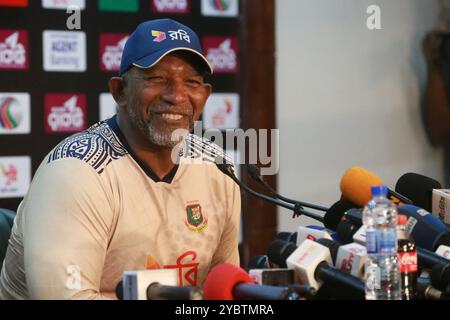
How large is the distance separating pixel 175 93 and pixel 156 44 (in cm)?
14

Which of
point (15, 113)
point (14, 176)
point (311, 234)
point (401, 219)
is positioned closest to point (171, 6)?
point (15, 113)

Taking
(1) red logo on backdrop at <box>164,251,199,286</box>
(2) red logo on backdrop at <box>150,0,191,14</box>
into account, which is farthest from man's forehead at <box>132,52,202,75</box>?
(2) red logo on backdrop at <box>150,0,191,14</box>

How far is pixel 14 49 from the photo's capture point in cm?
359

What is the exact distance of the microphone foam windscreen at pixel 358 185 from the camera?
173cm

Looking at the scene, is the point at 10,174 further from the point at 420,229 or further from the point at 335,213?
the point at 420,229

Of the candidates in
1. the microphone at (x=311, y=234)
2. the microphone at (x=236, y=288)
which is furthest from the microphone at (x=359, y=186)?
the microphone at (x=236, y=288)

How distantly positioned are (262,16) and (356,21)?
58cm

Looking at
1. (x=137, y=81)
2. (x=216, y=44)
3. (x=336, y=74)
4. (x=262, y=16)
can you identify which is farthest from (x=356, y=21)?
(x=137, y=81)

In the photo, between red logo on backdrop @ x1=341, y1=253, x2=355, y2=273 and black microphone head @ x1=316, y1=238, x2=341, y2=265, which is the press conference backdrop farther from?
red logo on backdrop @ x1=341, y1=253, x2=355, y2=273

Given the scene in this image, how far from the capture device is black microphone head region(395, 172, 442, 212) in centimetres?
200

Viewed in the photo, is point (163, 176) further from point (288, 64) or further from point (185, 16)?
point (288, 64)

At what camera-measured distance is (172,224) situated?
2043mm

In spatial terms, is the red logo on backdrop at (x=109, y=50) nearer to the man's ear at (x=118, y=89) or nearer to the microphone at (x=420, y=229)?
the man's ear at (x=118, y=89)

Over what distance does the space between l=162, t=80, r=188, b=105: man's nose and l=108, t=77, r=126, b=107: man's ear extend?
0.47 ft
